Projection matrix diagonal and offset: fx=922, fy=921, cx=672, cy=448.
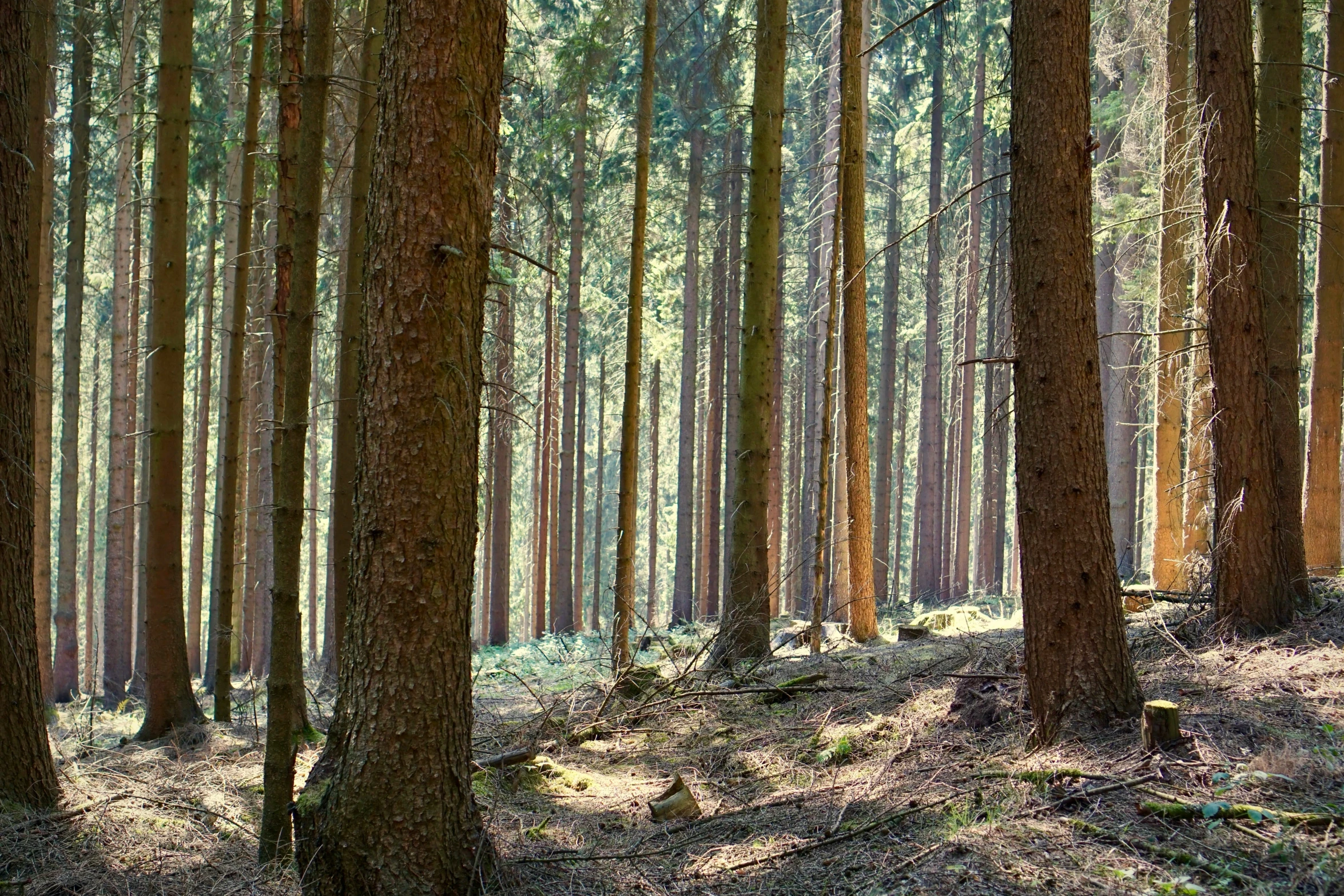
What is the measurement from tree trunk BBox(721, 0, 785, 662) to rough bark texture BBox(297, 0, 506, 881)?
5.05 meters

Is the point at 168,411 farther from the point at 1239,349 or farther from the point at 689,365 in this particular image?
the point at 689,365

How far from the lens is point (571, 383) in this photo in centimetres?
Result: 1566

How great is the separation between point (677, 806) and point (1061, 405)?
9.65 ft

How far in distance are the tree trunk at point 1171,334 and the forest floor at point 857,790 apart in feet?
10.3

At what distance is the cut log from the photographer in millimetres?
5000

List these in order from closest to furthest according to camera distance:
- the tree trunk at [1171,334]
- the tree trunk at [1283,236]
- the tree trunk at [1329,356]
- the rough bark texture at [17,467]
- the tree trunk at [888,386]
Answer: the rough bark texture at [17,467] < the tree trunk at [1283,236] < the tree trunk at [1329,356] < the tree trunk at [1171,334] < the tree trunk at [888,386]

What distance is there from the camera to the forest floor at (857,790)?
11.8 ft

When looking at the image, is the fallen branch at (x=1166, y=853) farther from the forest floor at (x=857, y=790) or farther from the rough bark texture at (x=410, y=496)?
the rough bark texture at (x=410, y=496)

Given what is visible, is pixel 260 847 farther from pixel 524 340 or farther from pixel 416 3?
pixel 524 340

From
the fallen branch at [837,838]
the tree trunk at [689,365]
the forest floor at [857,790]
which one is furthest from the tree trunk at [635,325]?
the tree trunk at [689,365]

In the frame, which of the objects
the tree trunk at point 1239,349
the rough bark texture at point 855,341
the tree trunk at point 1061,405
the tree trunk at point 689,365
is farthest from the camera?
the tree trunk at point 689,365

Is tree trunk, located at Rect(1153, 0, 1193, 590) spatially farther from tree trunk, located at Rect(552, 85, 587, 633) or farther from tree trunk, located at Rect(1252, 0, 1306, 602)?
tree trunk, located at Rect(552, 85, 587, 633)

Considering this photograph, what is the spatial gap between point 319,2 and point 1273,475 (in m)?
6.47

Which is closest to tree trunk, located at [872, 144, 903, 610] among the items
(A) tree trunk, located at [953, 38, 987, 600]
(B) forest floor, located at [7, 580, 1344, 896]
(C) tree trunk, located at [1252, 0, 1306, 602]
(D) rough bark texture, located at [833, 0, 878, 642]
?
(A) tree trunk, located at [953, 38, 987, 600]
